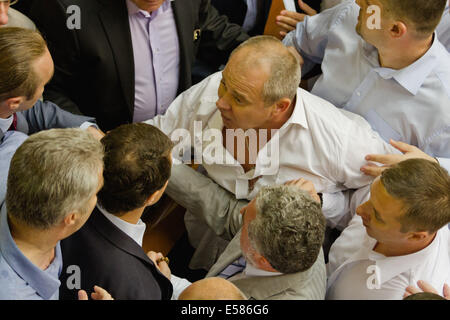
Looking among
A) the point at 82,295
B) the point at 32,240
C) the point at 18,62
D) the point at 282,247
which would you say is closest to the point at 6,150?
the point at 18,62

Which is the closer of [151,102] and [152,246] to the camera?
[152,246]

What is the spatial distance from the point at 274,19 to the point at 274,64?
0.92 metres

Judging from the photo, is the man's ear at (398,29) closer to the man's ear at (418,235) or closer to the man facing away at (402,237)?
the man facing away at (402,237)

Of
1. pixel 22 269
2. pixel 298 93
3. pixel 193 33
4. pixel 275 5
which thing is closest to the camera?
pixel 22 269

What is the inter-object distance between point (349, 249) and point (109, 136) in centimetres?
100

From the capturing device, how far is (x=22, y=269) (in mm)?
1426

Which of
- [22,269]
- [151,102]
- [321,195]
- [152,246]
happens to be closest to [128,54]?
[151,102]

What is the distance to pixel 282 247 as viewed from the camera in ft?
5.27

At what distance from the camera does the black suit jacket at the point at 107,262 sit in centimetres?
159

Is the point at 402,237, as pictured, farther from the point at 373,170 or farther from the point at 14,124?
the point at 14,124

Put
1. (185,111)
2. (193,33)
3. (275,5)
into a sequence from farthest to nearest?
(275,5)
(193,33)
(185,111)

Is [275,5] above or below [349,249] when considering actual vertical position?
above

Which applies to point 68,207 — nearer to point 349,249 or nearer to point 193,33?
point 349,249

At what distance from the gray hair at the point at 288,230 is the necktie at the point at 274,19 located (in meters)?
1.39
